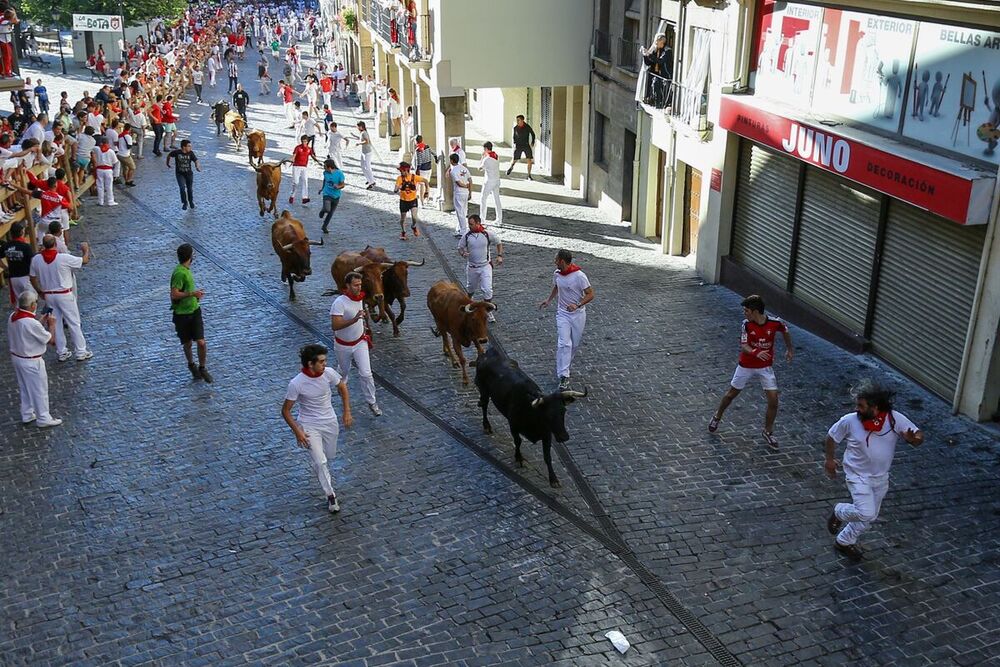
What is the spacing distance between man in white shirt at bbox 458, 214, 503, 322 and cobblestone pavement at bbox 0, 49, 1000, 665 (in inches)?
31.3

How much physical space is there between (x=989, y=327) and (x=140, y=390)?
→ 1047cm

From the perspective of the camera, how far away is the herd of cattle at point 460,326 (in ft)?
32.7

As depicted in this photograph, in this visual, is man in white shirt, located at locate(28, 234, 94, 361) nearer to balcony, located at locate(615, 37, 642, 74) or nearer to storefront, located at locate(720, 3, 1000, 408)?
storefront, located at locate(720, 3, 1000, 408)

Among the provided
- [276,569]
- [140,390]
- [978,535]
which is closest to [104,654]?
[276,569]

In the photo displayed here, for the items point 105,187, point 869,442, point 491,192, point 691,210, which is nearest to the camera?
point 869,442

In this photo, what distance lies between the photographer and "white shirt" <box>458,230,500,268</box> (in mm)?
14609

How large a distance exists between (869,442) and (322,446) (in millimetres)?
4984

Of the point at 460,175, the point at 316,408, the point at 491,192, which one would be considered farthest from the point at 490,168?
the point at 316,408

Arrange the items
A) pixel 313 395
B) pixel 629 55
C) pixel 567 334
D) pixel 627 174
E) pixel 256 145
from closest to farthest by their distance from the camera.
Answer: pixel 313 395, pixel 567 334, pixel 629 55, pixel 627 174, pixel 256 145

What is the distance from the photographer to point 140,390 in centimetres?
1284

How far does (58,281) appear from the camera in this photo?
13.3 meters

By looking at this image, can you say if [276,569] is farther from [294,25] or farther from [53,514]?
[294,25]

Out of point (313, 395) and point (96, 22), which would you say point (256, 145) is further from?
point (96, 22)

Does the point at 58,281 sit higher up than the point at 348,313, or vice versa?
the point at 348,313
